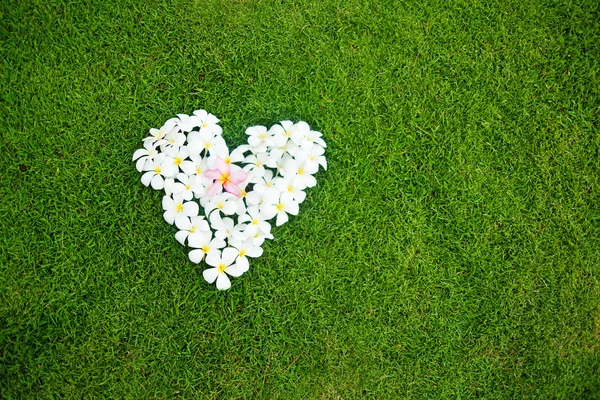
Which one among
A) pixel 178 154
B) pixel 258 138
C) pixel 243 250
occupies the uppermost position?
pixel 258 138

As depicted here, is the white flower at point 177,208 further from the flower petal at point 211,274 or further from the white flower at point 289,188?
the white flower at point 289,188

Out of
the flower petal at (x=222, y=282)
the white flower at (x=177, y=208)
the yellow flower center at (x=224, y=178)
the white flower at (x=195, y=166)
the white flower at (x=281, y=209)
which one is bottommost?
the flower petal at (x=222, y=282)

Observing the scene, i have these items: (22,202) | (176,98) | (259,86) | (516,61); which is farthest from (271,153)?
(516,61)

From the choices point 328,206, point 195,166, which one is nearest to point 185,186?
point 195,166

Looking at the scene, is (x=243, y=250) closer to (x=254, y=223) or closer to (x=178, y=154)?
(x=254, y=223)

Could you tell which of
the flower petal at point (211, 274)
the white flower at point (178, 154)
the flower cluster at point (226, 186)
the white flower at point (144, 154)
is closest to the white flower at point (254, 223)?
the flower cluster at point (226, 186)

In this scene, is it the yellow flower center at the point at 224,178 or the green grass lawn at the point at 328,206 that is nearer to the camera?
the yellow flower center at the point at 224,178

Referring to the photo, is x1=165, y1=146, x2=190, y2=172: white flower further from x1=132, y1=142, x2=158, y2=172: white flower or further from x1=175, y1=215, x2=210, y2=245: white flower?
x1=175, y1=215, x2=210, y2=245: white flower
